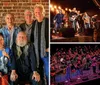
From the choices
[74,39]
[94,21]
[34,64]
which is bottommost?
[34,64]

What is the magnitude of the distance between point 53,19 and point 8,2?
27.0 inches

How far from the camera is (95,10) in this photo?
3.38 meters

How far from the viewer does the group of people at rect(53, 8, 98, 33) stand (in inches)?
131

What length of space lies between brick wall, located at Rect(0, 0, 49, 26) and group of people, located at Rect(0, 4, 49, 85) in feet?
0.17

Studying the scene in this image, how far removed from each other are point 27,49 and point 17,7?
0.61m

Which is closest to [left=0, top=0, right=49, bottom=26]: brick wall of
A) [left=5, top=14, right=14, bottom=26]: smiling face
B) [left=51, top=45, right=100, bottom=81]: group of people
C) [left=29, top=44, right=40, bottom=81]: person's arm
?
[left=5, top=14, right=14, bottom=26]: smiling face

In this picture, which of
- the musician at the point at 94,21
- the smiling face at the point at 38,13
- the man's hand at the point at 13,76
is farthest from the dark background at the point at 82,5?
the man's hand at the point at 13,76

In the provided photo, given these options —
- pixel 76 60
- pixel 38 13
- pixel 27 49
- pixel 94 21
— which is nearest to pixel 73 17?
pixel 94 21

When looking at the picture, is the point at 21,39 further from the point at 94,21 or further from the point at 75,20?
the point at 94,21

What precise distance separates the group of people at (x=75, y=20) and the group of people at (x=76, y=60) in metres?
0.29

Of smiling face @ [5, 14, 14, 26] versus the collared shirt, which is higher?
smiling face @ [5, 14, 14, 26]

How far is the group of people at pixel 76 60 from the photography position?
334cm

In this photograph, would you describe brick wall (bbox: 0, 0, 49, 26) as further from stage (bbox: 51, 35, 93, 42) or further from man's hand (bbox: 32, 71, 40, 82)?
man's hand (bbox: 32, 71, 40, 82)

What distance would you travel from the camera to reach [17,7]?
331cm
